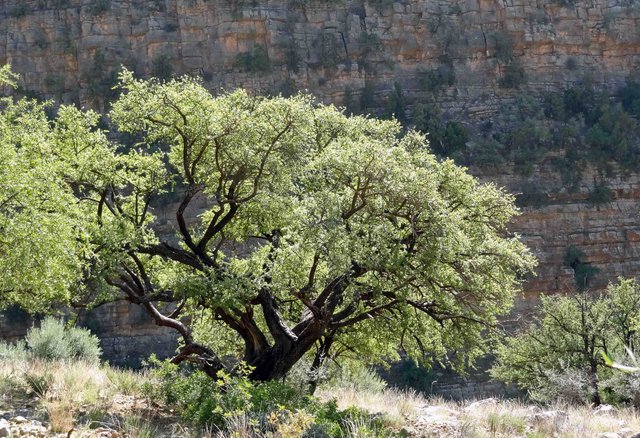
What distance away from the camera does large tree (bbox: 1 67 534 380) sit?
9.42m

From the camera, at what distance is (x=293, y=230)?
10.3 meters

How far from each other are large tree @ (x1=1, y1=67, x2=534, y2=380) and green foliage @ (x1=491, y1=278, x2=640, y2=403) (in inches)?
319

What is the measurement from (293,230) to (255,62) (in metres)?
30.0

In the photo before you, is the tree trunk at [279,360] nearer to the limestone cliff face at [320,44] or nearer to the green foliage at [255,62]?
the limestone cliff face at [320,44]

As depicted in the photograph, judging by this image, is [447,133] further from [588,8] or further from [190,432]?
[190,432]

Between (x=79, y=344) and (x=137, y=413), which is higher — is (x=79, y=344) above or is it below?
below

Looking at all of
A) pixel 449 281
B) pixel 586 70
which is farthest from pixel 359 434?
pixel 586 70

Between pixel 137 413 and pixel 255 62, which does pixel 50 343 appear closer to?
pixel 137 413

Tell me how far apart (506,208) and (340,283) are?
3.08 meters

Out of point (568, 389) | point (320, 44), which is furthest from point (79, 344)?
point (320, 44)

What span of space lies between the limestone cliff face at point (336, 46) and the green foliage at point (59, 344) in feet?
67.5

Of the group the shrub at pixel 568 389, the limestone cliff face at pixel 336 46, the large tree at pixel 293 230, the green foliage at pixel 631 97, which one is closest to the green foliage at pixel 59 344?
the large tree at pixel 293 230

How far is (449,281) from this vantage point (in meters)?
9.87

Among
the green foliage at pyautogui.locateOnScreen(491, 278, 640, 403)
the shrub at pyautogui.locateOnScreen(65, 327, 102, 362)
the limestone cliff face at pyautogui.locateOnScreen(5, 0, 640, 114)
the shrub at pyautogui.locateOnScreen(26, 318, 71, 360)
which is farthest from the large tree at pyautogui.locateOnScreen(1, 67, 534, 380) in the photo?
the limestone cliff face at pyautogui.locateOnScreen(5, 0, 640, 114)
